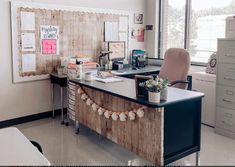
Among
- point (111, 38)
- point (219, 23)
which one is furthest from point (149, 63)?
point (219, 23)

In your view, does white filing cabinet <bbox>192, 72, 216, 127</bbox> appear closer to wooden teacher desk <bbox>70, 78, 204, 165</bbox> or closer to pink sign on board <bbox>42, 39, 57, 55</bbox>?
wooden teacher desk <bbox>70, 78, 204, 165</bbox>

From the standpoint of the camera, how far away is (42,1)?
4328mm

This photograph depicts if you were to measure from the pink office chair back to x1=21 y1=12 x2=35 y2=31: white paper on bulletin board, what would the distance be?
6.99 feet

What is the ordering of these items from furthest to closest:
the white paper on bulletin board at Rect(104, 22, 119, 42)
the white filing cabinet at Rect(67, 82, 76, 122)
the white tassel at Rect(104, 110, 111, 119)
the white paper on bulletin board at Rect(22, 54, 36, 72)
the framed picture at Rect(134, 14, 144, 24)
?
the framed picture at Rect(134, 14, 144, 24), the white paper on bulletin board at Rect(104, 22, 119, 42), the white paper on bulletin board at Rect(22, 54, 36, 72), the white filing cabinet at Rect(67, 82, 76, 122), the white tassel at Rect(104, 110, 111, 119)

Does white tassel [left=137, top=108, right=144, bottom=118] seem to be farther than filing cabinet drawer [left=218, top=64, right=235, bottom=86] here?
No

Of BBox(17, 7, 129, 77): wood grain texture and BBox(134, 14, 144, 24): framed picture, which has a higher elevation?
BBox(134, 14, 144, 24): framed picture

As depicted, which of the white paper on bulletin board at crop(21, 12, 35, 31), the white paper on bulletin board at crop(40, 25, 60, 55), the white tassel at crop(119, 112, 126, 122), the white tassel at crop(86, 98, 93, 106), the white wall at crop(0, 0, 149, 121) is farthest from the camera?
the white paper on bulletin board at crop(40, 25, 60, 55)

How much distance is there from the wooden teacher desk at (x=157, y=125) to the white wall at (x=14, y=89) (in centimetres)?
149

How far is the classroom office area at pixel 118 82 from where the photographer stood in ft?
9.16

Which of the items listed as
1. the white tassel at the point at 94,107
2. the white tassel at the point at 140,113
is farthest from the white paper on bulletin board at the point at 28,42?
the white tassel at the point at 140,113

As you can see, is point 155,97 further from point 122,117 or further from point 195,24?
point 195,24

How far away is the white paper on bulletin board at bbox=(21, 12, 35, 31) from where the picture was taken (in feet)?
13.7

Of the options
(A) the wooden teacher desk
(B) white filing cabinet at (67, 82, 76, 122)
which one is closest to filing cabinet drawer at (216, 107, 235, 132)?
(A) the wooden teacher desk

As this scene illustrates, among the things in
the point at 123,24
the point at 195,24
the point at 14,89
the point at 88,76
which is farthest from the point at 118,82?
the point at 195,24
